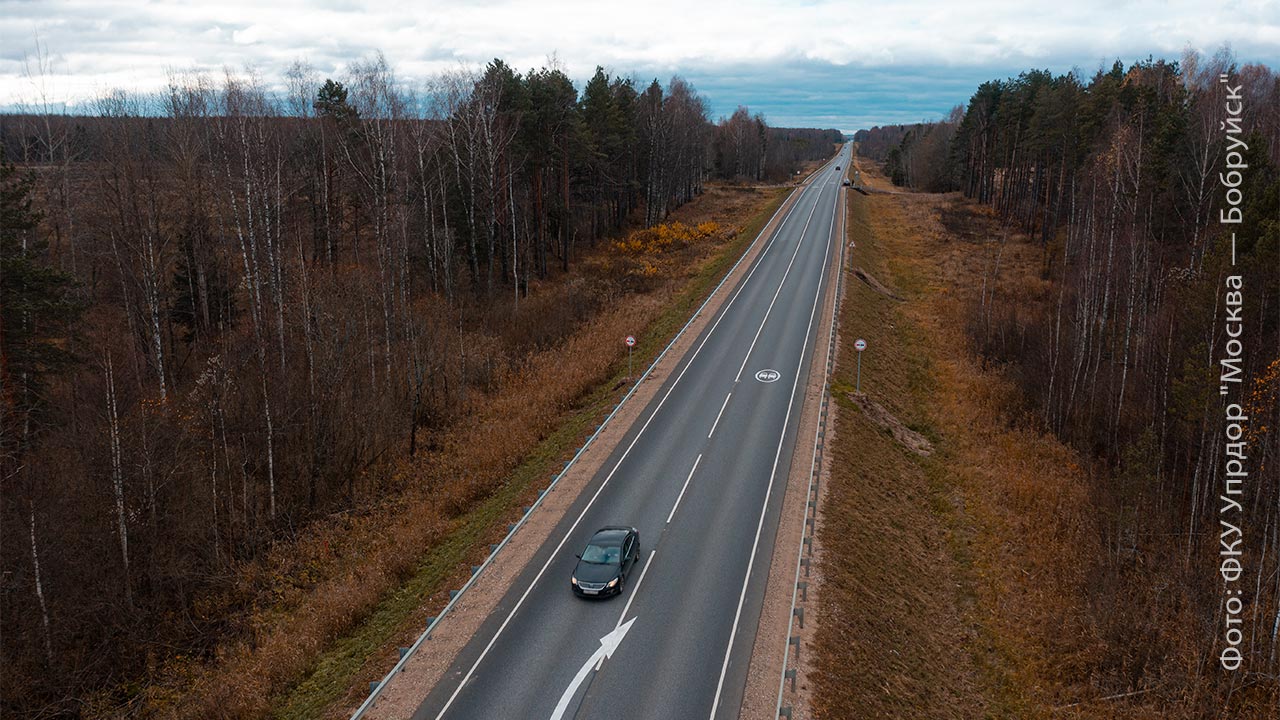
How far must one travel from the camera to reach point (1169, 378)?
28812mm

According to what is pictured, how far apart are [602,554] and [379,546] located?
8.94 metres

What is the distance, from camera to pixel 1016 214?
3273 inches

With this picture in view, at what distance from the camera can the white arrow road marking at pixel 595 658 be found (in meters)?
15.8

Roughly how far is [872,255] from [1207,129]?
38.4m

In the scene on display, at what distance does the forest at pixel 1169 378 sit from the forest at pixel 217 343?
2780 centimetres

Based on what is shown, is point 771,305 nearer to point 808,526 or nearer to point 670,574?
point 808,526

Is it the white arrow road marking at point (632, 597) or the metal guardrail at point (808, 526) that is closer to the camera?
the metal guardrail at point (808, 526)

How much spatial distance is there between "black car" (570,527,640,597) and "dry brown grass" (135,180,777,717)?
3.95 m

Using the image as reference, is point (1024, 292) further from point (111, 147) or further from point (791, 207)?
point (111, 147)

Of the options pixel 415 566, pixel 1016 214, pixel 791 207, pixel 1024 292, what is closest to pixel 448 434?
pixel 415 566

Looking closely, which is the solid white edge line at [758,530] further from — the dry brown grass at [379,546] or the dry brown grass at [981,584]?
the dry brown grass at [379,546]

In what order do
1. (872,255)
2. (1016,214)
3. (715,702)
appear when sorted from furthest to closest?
(1016,214) < (872,255) < (715,702)

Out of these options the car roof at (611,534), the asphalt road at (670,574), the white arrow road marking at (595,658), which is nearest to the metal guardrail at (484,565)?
the asphalt road at (670,574)

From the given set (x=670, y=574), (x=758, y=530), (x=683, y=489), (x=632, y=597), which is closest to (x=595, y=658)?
(x=632, y=597)
